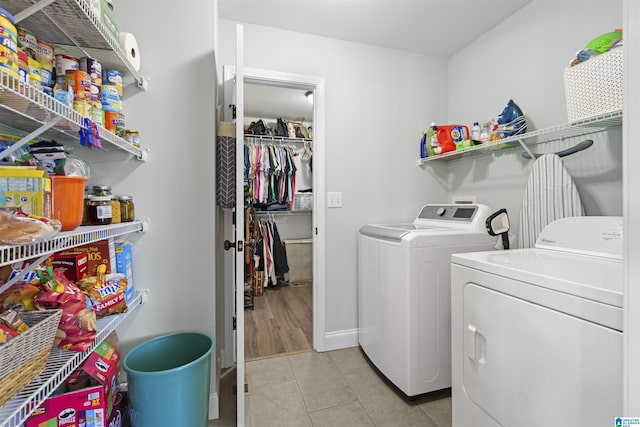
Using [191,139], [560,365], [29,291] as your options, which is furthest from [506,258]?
[29,291]

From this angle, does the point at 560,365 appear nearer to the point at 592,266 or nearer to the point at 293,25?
the point at 592,266

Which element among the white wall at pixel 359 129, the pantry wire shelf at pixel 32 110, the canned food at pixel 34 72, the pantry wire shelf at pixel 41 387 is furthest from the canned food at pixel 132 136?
the white wall at pixel 359 129

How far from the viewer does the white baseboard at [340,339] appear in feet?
7.12

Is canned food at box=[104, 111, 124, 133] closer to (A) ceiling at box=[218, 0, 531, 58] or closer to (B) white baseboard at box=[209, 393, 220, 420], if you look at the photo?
(A) ceiling at box=[218, 0, 531, 58]

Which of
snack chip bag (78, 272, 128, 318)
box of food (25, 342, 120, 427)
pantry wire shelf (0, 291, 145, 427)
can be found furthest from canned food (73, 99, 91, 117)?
box of food (25, 342, 120, 427)

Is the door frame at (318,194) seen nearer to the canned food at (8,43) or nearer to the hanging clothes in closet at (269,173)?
the hanging clothes in closet at (269,173)

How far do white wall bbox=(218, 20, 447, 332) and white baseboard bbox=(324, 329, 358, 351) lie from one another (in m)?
0.04

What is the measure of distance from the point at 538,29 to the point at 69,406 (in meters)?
2.98

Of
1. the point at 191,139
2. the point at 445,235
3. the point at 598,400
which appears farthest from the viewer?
the point at 445,235

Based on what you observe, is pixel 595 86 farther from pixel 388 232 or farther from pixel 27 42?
pixel 27 42

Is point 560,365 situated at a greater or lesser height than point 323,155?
lesser

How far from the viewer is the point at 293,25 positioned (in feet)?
6.64

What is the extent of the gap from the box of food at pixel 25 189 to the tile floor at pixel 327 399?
134 centimetres

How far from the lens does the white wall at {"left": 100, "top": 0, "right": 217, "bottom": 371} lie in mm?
1335
